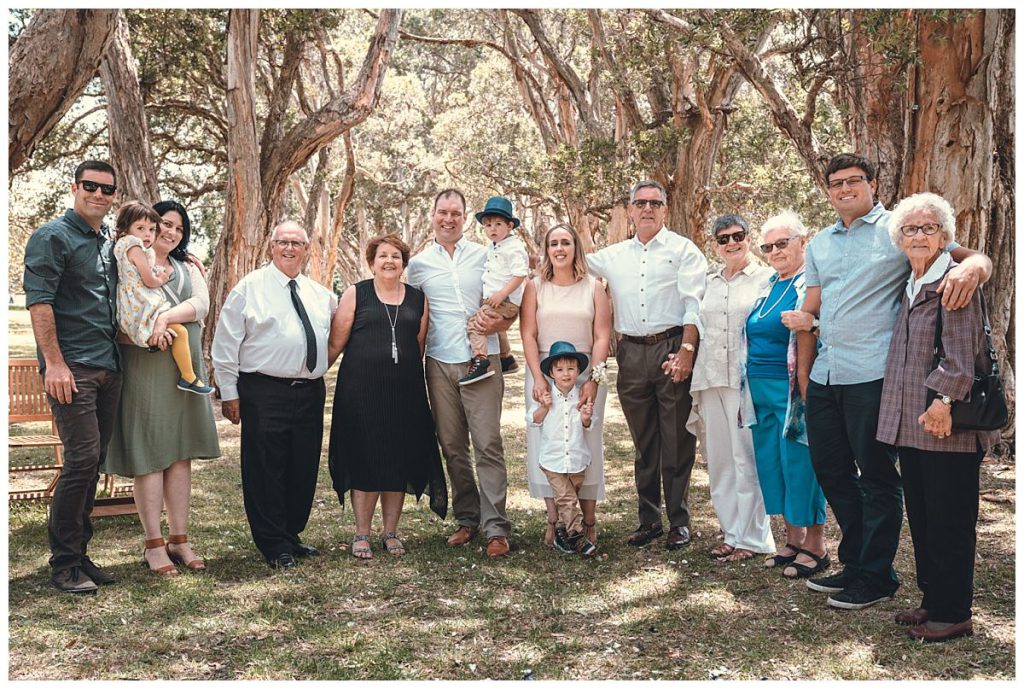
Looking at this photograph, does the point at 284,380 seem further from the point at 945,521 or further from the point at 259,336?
the point at 945,521

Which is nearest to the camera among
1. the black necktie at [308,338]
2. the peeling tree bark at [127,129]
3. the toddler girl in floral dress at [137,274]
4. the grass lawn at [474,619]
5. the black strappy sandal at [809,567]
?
the grass lawn at [474,619]

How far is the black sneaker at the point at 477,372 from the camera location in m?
5.72

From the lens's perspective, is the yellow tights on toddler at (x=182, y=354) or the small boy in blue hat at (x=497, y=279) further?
the small boy in blue hat at (x=497, y=279)

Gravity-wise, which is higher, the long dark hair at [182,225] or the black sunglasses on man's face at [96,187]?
the black sunglasses on man's face at [96,187]

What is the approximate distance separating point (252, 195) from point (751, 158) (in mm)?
12808

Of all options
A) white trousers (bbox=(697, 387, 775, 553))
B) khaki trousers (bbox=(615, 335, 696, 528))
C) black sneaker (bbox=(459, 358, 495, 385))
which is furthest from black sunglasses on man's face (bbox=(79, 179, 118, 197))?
white trousers (bbox=(697, 387, 775, 553))

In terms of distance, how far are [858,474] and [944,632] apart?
A: 3.13 feet

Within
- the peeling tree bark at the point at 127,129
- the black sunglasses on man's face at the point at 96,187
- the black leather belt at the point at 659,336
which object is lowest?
the black leather belt at the point at 659,336

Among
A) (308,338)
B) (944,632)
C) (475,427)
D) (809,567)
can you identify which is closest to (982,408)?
(944,632)

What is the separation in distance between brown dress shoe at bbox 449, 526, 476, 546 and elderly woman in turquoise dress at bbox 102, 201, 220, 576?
4.88 ft

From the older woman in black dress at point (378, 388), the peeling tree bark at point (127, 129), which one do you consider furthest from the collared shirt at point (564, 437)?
the peeling tree bark at point (127, 129)

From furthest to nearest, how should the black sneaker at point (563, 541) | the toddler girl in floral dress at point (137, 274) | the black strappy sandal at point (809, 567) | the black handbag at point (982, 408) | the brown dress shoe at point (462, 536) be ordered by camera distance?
the brown dress shoe at point (462, 536), the black sneaker at point (563, 541), the black strappy sandal at point (809, 567), the toddler girl in floral dress at point (137, 274), the black handbag at point (982, 408)

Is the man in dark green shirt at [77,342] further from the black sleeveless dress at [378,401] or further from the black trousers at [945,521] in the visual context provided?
the black trousers at [945,521]

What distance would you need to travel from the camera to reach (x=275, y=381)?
5523 millimetres
